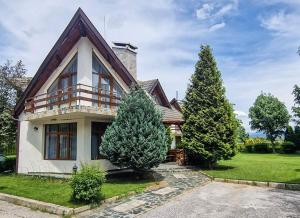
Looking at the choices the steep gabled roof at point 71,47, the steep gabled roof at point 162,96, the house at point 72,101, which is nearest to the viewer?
the house at point 72,101

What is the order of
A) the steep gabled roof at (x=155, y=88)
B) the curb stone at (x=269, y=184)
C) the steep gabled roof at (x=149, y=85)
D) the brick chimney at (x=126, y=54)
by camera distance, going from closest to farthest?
the curb stone at (x=269, y=184) < the brick chimney at (x=126, y=54) < the steep gabled roof at (x=149, y=85) < the steep gabled roof at (x=155, y=88)

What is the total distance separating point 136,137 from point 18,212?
6.26 m

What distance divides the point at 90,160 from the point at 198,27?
9661 mm

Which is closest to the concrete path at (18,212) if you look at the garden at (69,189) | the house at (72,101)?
the garden at (69,189)

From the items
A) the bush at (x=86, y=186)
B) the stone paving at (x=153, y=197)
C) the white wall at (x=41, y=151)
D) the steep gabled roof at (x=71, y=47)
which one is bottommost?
the stone paving at (x=153, y=197)

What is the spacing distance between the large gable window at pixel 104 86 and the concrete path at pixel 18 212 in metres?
7.18

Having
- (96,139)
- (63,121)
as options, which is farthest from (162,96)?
(63,121)

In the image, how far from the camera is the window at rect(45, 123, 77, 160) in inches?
673

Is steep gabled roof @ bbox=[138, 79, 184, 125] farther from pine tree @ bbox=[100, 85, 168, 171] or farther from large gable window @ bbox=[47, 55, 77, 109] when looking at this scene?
pine tree @ bbox=[100, 85, 168, 171]

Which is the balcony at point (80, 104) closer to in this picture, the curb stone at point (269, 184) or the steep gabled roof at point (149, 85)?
the steep gabled roof at point (149, 85)

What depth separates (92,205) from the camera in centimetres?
1054

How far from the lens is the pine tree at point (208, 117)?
63.2ft

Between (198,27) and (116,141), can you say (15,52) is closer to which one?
(116,141)

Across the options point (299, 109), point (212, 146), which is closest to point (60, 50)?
point (212, 146)
